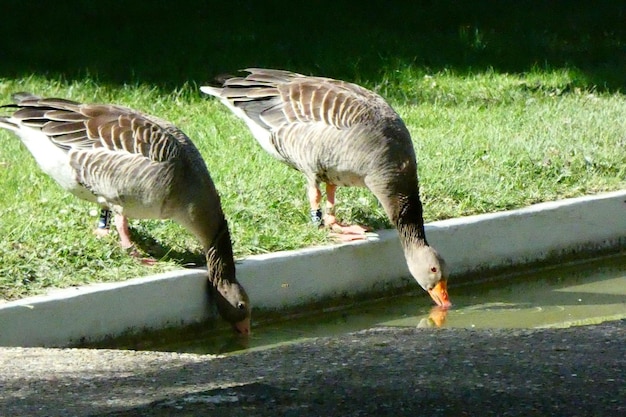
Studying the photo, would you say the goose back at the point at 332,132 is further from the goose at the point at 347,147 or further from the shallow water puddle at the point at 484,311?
the shallow water puddle at the point at 484,311

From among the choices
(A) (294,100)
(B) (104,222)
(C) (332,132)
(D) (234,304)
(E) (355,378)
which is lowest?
(D) (234,304)

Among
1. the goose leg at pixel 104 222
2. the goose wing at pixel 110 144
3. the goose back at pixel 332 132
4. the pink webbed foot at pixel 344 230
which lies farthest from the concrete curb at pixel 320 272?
the goose leg at pixel 104 222

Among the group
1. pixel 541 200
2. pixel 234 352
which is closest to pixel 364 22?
pixel 541 200

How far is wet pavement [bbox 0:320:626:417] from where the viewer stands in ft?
14.1

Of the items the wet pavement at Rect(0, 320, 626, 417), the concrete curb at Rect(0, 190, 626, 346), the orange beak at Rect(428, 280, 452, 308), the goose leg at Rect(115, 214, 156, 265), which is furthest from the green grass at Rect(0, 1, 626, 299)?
the wet pavement at Rect(0, 320, 626, 417)

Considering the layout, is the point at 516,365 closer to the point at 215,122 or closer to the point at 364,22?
the point at 215,122

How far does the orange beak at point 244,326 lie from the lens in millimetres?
6824

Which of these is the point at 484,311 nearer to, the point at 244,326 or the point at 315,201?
the point at 315,201

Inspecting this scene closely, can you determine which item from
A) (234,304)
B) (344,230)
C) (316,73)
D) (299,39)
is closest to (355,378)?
(234,304)

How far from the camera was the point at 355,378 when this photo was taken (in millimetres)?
4797

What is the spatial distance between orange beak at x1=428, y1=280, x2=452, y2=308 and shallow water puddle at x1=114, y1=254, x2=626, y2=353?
61mm

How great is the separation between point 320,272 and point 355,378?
8.50ft

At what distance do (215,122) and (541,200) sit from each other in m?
3.40

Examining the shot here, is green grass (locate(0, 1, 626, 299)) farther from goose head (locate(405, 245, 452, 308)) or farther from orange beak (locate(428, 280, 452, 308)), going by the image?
orange beak (locate(428, 280, 452, 308))
